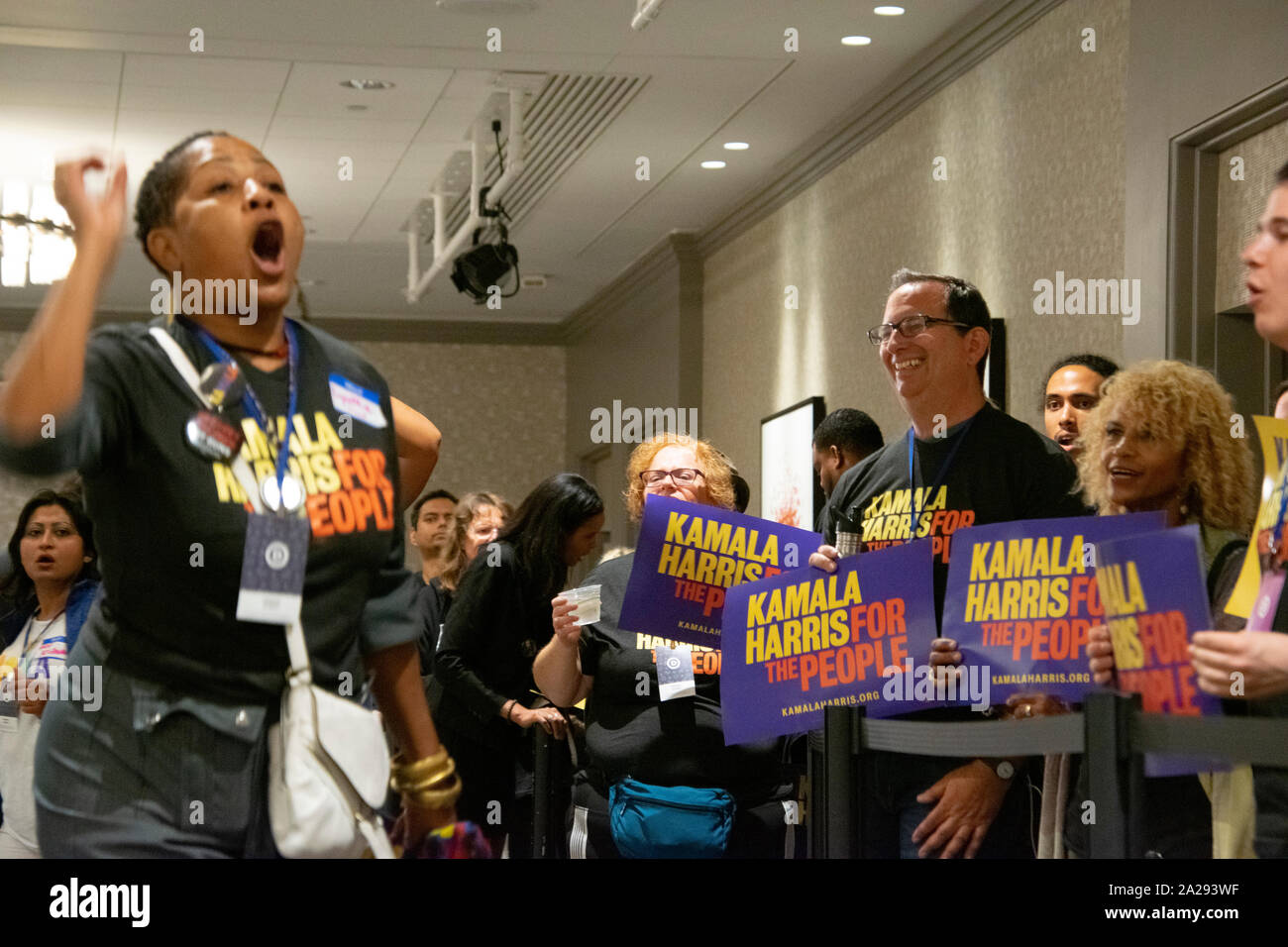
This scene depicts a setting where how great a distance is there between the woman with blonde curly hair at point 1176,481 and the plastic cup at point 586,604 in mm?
972

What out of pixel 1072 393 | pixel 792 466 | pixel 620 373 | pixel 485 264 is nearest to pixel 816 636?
pixel 1072 393

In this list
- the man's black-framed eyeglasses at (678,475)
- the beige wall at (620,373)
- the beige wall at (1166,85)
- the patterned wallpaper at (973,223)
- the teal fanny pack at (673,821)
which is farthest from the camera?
the beige wall at (620,373)

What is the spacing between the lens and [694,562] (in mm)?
Answer: 2977

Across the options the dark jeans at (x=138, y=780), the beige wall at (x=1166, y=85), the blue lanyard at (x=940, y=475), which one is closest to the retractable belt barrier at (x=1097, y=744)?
the blue lanyard at (x=940, y=475)

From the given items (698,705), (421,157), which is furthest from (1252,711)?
(421,157)

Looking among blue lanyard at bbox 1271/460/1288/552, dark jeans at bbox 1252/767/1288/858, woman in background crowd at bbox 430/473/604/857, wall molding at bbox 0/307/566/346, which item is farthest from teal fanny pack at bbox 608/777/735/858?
wall molding at bbox 0/307/566/346

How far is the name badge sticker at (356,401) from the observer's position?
5.43 ft

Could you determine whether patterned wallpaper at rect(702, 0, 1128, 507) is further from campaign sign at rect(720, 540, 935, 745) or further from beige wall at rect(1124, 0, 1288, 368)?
campaign sign at rect(720, 540, 935, 745)

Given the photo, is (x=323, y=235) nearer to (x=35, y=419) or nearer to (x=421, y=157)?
(x=421, y=157)

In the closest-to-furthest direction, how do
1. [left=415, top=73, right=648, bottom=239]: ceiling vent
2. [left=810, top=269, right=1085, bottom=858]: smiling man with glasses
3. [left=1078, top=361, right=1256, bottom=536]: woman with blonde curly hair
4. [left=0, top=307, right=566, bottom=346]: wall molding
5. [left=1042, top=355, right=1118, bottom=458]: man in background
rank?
[left=1078, top=361, right=1256, bottom=536]: woman with blonde curly hair → [left=810, top=269, right=1085, bottom=858]: smiling man with glasses → [left=1042, top=355, right=1118, bottom=458]: man in background → [left=415, top=73, right=648, bottom=239]: ceiling vent → [left=0, top=307, right=566, bottom=346]: wall molding

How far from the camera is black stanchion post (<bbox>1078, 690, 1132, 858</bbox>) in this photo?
1.98 meters

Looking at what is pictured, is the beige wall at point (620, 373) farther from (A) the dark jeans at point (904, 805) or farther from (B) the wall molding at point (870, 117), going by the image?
(A) the dark jeans at point (904, 805)

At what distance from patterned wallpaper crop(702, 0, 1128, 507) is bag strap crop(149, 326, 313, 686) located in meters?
3.81

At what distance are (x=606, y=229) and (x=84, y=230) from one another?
8249 mm
